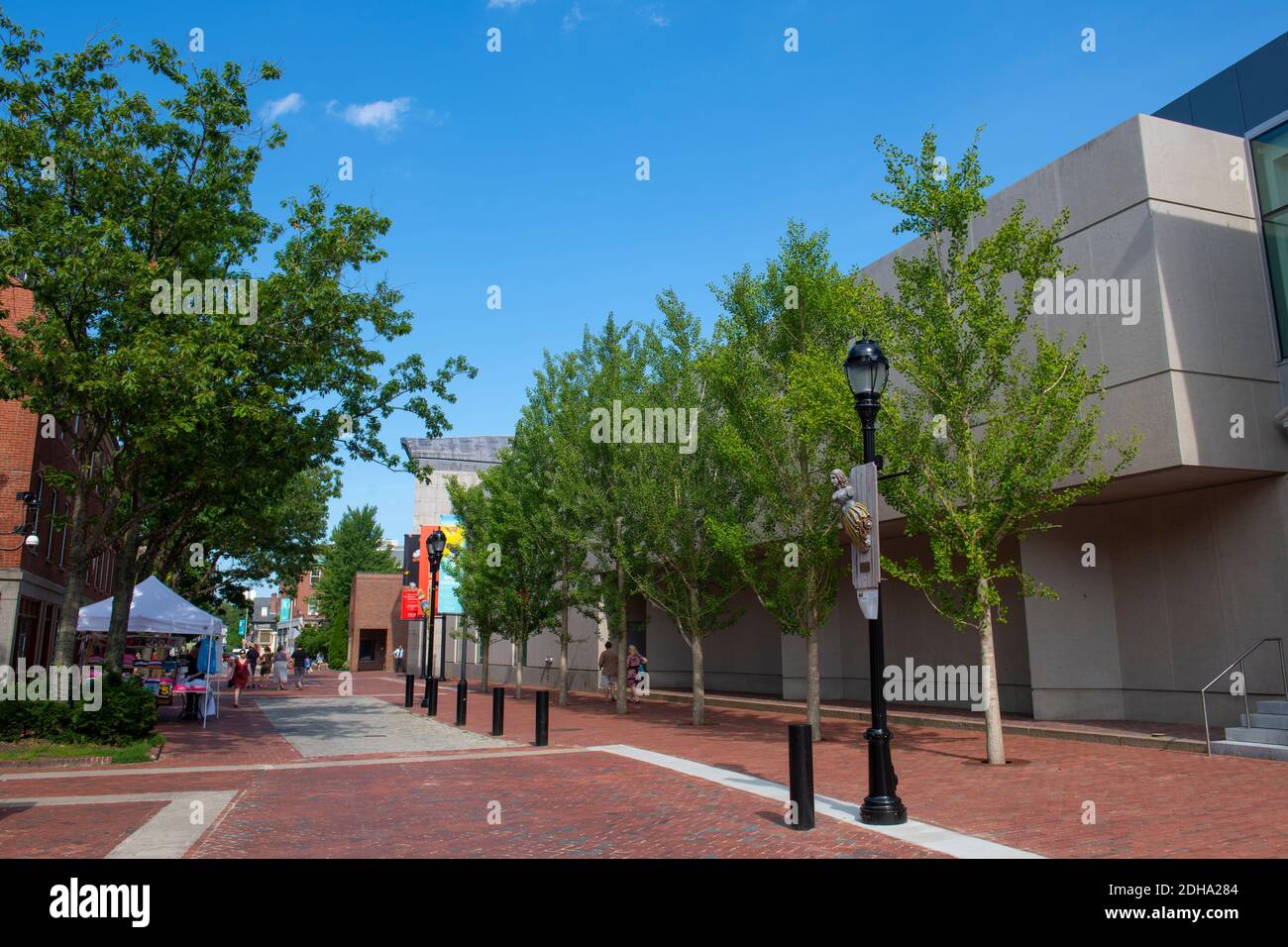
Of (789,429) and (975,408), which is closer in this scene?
(975,408)

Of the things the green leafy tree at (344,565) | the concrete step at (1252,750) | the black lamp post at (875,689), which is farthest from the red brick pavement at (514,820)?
the green leafy tree at (344,565)

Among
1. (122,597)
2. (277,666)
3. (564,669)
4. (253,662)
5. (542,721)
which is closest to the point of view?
(542,721)

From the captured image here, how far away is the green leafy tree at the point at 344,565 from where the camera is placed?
72.7 m

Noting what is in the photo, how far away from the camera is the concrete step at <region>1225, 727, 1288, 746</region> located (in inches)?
498

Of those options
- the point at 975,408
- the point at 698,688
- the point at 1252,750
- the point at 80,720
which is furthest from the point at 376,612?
the point at 1252,750

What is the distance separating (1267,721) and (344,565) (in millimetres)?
73773

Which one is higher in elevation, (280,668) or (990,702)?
(990,702)

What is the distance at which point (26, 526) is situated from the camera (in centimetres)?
2150

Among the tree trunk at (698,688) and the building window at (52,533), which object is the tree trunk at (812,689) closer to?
the tree trunk at (698,688)

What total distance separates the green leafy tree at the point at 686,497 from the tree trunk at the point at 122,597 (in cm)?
1080

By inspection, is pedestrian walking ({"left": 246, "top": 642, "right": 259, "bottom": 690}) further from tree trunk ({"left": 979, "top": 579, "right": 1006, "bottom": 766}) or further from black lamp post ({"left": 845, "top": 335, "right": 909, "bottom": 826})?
black lamp post ({"left": 845, "top": 335, "right": 909, "bottom": 826})

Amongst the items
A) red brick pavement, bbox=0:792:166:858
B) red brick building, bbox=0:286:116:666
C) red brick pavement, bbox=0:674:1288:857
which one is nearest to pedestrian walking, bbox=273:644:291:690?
red brick building, bbox=0:286:116:666

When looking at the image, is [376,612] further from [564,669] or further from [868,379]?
[868,379]

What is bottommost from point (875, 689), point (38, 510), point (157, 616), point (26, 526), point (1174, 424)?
point (875, 689)
